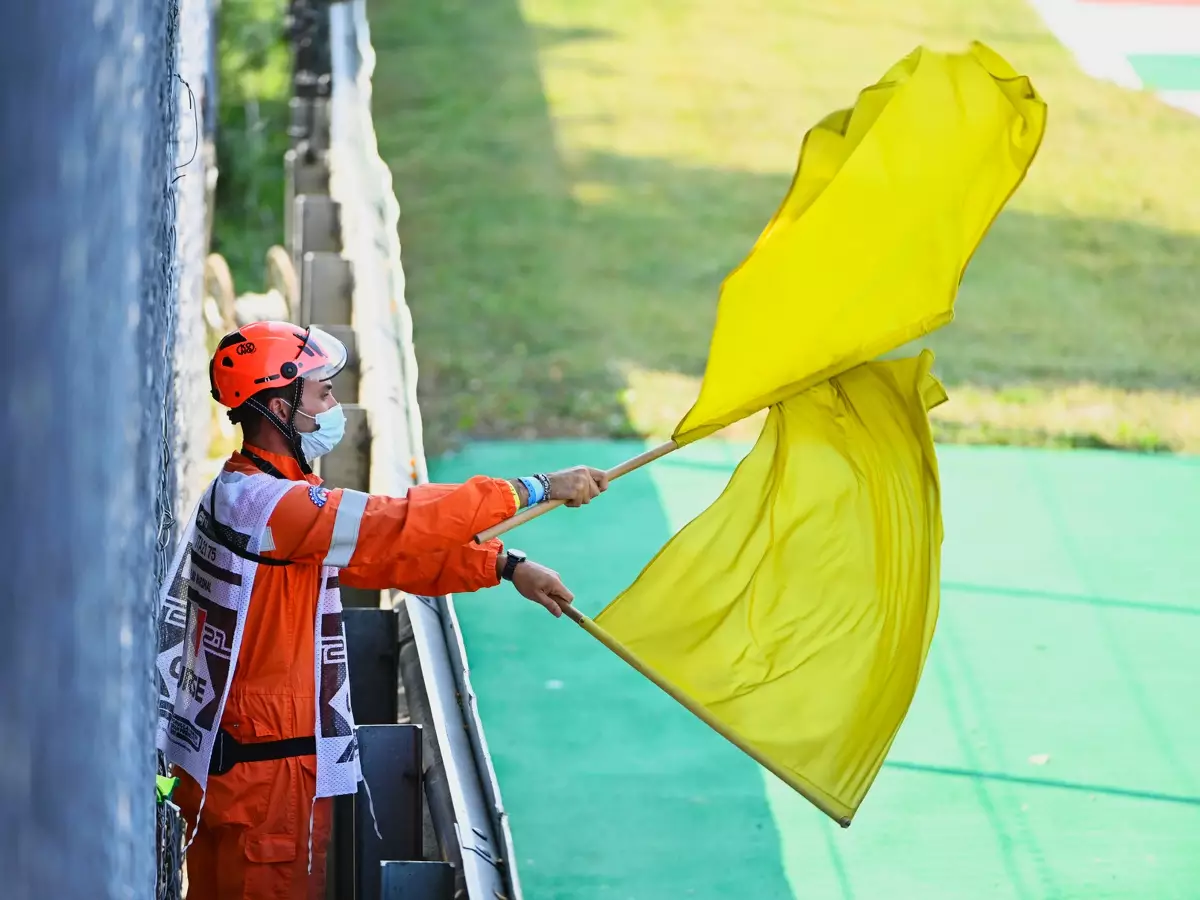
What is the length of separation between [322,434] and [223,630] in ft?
2.10

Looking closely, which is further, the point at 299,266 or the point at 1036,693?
the point at 299,266

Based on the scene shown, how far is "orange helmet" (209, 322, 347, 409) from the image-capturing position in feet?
15.1

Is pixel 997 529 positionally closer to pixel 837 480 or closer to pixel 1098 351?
pixel 1098 351

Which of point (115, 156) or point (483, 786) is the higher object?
point (115, 156)

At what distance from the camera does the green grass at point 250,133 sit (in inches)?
584

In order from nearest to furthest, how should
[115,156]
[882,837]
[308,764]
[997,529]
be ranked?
[115,156] < [308,764] < [882,837] < [997,529]

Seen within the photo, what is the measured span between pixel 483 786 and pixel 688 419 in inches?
56.3

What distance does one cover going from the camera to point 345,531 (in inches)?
177

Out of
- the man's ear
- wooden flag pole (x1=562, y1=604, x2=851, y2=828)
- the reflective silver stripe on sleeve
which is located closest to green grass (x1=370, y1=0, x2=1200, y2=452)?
wooden flag pole (x1=562, y1=604, x2=851, y2=828)

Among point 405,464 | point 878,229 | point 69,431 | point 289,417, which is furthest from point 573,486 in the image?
point 69,431

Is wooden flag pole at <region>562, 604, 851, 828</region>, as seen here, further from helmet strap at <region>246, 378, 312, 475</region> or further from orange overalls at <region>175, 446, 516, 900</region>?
helmet strap at <region>246, 378, 312, 475</region>

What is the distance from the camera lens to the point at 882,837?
7.09 m

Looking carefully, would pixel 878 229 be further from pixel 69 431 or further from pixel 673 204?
pixel 673 204

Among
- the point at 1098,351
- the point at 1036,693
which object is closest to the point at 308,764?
the point at 1036,693
